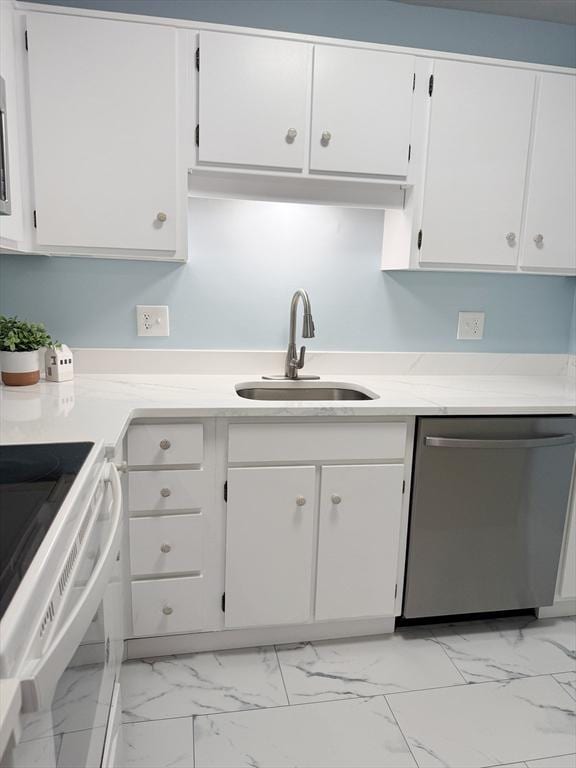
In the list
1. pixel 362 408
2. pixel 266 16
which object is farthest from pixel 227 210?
pixel 362 408

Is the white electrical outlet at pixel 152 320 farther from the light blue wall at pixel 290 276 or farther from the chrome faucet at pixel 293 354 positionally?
the chrome faucet at pixel 293 354

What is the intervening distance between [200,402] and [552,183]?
154 centimetres

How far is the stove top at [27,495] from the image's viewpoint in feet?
2.18

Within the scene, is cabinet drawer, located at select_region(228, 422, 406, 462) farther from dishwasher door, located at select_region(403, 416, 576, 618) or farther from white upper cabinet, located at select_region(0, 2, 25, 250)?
white upper cabinet, located at select_region(0, 2, 25, 250)

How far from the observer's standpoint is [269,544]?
1793mm

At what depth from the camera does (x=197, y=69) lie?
68.3 inches

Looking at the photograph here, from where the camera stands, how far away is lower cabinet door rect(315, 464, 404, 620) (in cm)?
181

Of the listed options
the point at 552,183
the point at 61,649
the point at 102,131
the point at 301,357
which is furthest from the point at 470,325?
the point at 61,649

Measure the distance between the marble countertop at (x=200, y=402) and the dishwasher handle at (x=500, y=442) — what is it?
0.09 metres

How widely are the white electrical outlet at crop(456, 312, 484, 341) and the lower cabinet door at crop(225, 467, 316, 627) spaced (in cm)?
105

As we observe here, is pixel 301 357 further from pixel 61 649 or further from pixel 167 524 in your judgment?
pixel 61 649

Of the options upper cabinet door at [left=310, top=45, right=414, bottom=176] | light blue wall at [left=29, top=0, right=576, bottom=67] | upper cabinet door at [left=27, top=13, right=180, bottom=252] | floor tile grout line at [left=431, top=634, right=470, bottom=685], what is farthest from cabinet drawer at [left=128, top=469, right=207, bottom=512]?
light blue wall at [left=29, top=0, right=576, bottom=67]

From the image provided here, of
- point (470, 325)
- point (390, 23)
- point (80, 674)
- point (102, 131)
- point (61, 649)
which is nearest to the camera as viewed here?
point (61, 649)

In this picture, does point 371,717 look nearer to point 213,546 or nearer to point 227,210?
point 213,546
